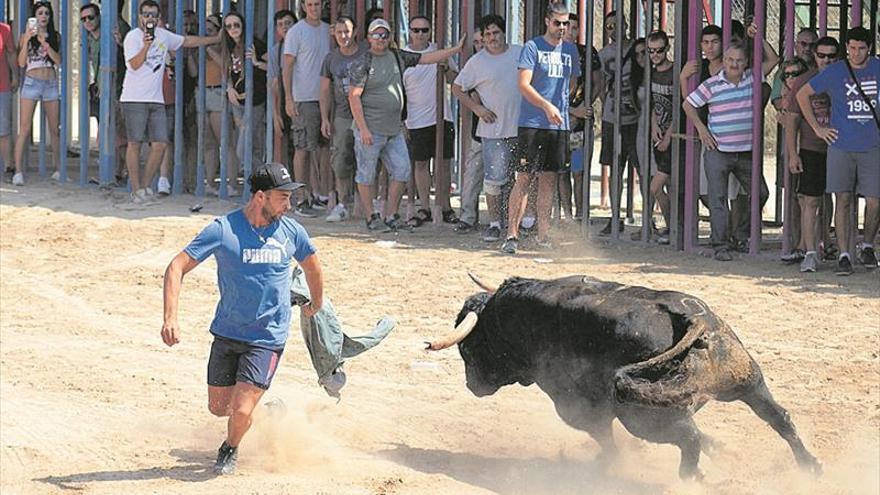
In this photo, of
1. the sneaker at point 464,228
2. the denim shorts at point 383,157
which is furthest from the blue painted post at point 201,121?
the sneaker at point 464,228

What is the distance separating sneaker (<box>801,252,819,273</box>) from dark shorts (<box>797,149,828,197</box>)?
48cm

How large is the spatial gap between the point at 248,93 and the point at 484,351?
9.30 m

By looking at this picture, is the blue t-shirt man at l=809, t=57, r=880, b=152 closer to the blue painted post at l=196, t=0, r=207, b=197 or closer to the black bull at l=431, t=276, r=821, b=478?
the black bull at l=431, t=276, r=821, b=478

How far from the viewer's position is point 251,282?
800 cm

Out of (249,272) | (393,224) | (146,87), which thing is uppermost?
(146,87)

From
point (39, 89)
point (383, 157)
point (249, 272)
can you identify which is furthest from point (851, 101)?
point (39, 89)

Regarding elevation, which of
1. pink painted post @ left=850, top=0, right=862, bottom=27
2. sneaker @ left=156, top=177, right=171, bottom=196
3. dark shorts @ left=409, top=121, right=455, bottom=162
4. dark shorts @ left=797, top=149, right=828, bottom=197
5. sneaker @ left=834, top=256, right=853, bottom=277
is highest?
A: pink painted post @ left=850, top=0, right=862, bottom=27

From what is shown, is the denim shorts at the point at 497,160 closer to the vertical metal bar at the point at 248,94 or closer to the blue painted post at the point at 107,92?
the vertical metal bar at the point at 248,94

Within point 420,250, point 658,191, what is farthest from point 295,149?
point 658,191

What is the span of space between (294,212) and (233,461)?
8537mm

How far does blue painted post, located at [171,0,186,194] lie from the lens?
17656mm

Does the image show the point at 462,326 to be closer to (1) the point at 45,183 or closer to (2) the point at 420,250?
(2) the point at 420,250

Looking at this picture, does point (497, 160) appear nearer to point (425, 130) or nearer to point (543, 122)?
point (543, 122)

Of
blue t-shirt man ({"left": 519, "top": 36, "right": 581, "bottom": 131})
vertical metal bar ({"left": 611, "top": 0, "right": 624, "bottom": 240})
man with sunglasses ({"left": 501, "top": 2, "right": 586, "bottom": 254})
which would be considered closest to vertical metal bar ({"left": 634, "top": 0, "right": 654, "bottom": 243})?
vertical metal bar ({"left": 611, "top": 0, "right": 624, "bottom": 240})
